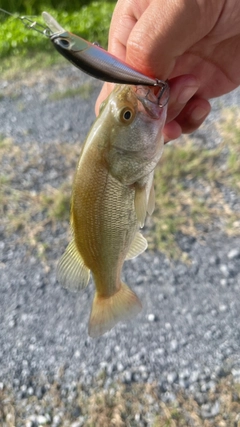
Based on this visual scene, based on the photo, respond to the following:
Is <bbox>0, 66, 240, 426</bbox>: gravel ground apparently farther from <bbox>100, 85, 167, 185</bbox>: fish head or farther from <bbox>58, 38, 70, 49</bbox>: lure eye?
<bbox>58, 38, 70, 49</bbox>: lure eye

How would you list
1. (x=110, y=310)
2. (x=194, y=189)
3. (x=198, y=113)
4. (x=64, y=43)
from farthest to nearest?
(x=194, y=189), (x=198, y=113), (x=110, y=310), (x=64, y=43)

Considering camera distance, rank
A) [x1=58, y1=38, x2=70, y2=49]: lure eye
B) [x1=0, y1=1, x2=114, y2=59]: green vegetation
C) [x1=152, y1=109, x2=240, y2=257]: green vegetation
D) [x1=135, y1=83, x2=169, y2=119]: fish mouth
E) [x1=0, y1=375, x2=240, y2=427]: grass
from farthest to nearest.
Result: [x1=0, y1=1, x2=114, y2=59]: green vegetation
[x1=152, y1=109, x2=240, y2=257]: green vegetation
[x1=0, y1=375, x2=240, y2=427]: grass
[x1=135, y1=83, x2=169, y2=119]: fish mouth
[x1=58, y1=38, x2=70, y2=49]: lure eye

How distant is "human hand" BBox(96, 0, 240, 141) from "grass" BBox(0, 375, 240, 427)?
1498 millimetres

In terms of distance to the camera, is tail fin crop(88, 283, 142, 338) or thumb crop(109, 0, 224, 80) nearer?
thumb crop(109, 0, 224, 80)

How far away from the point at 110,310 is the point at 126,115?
900mm

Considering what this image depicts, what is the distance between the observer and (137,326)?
3.04 m

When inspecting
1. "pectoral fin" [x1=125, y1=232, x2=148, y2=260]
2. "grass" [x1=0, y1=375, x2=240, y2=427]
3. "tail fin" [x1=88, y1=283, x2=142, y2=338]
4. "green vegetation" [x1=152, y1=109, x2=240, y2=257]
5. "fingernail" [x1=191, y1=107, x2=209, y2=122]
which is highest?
"fingernail" [x1=191, y1=107, x2=209, y2=122]

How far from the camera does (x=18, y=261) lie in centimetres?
367

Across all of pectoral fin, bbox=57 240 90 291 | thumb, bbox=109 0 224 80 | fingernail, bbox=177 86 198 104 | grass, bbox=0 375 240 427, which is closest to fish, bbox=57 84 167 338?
pectoral fin, bbox=57 240 90 291

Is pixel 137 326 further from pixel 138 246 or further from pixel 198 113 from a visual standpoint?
pixel 198 113

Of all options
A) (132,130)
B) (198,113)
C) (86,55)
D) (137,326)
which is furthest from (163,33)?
(137,326)

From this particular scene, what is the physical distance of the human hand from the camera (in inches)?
68.4

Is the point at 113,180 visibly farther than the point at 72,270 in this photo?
No

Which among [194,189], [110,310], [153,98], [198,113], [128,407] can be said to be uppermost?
[153,98]
